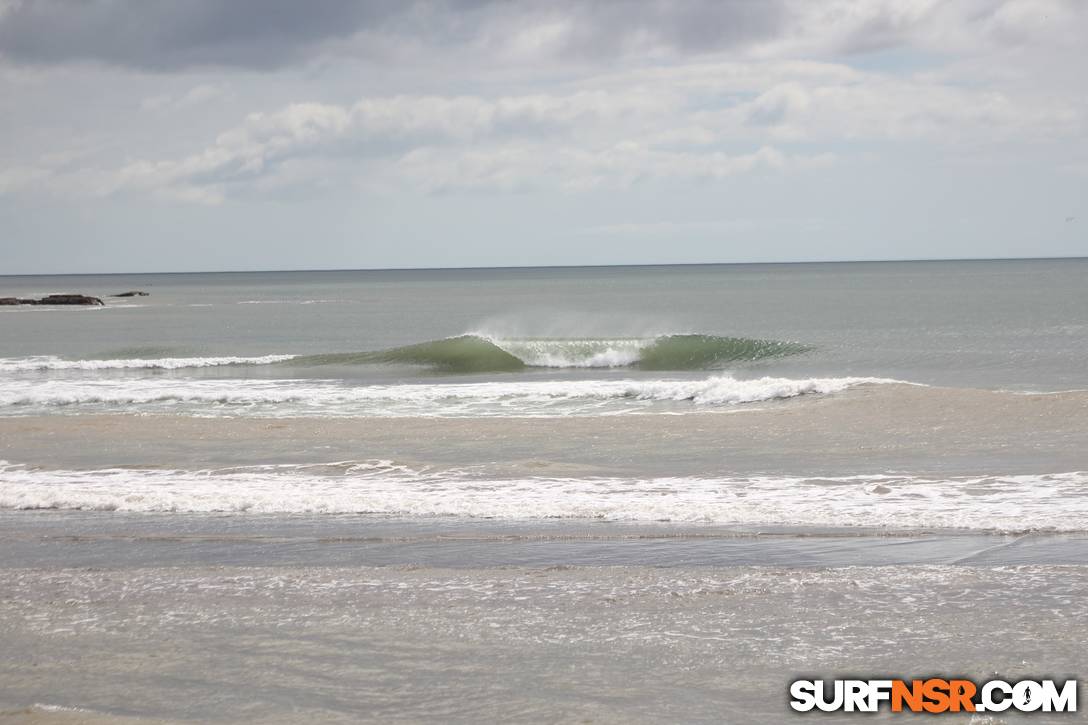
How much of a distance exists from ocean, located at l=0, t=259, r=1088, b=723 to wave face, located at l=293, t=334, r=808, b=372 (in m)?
11.3

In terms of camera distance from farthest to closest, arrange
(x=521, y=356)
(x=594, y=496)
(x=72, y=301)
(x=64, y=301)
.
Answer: (x=64, y=301), (x=72, y=301), (x=521, y=356), (x=594, y=496)

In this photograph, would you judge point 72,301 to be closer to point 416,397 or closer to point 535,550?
point 416,397

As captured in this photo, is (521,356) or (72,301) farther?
(72,301)

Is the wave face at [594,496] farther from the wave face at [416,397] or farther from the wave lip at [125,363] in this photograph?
the wave lip at [125,363]

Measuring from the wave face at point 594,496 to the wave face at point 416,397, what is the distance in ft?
26.1

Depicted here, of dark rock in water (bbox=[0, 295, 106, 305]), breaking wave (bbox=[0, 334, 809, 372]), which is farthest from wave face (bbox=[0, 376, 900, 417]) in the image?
dark rock in water (bbox=[0, 295, 106, 305])

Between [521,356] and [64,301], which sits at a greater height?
[64,301]

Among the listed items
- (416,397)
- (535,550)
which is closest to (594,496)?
(535,550)

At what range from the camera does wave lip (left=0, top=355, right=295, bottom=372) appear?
35.3 metres

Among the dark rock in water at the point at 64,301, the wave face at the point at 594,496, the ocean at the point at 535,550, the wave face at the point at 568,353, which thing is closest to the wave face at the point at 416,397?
the ocean at the point at 535,550

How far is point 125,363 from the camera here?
3594 centimetres

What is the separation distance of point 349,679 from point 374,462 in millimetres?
Result: 8426

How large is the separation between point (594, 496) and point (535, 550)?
2614mm

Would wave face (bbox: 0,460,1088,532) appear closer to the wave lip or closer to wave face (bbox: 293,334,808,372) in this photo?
wave face (bbox: 293,334,808,372)
